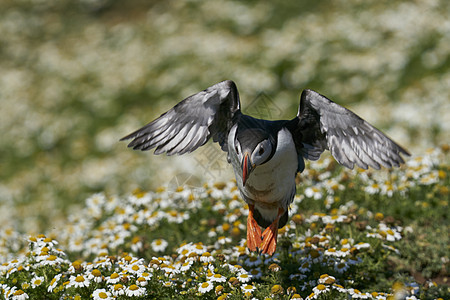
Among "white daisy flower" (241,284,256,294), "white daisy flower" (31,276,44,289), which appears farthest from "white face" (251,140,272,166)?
"white daisy flower" (31,276,44,289)

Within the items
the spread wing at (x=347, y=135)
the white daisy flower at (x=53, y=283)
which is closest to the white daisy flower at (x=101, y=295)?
the white daisy flower at (x=53, y=283)

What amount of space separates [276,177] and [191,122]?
3.19 ft

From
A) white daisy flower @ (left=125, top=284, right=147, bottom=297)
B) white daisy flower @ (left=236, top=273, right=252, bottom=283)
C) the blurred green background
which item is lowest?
white daisy flower @ (left=125, top=284, right=147, bottom=297)

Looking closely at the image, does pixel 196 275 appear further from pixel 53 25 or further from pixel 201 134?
pixel 53 25

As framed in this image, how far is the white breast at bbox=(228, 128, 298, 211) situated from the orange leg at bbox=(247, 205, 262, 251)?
14.3 inches

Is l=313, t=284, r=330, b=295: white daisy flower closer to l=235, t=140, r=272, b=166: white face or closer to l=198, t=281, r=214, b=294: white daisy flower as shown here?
l=198, t=281, r=214, b=294: white daisy flower

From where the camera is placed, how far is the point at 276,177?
4238 mm

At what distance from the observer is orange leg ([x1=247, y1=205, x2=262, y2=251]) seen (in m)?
4.74

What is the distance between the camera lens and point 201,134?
446cm

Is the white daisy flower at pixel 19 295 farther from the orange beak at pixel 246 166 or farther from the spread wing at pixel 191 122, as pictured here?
the orange beak at pixel 246 166

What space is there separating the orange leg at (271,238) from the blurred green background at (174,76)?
11.9ft

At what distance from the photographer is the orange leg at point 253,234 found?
4738mm

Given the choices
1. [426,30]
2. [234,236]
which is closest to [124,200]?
[234,236]

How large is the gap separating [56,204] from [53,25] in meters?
11.4
